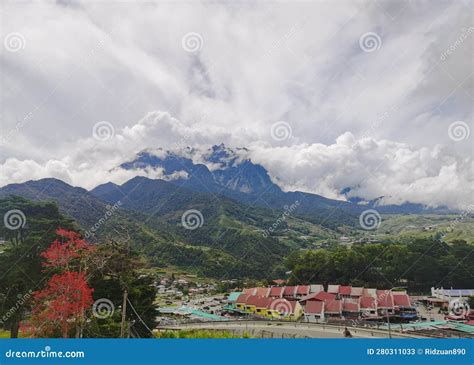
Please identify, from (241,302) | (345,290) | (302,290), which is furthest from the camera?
(302,290)

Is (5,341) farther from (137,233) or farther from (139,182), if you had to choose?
(139,182)

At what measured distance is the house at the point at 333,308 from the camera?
20.0 m

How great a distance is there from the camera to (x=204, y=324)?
1833cm

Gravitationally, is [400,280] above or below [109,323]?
above

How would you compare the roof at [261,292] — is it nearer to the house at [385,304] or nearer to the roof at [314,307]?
the roof at [314,307]

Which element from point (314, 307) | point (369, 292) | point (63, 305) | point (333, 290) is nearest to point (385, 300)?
point (369, 292)

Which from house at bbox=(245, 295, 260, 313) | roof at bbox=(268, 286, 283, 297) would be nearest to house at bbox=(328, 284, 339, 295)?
roof at bbox=(268, 286, 283, 297)

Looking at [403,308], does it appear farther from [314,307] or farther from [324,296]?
[314,307]

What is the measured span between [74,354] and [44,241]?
348 inches

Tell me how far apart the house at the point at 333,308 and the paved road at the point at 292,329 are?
349 cm

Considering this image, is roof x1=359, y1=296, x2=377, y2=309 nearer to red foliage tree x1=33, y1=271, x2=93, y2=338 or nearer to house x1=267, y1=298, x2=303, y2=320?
house x1=267, y1=298, x2=303, y2=320

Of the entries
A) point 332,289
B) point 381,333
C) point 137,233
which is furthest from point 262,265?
point 381,333

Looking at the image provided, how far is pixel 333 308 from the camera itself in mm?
20297

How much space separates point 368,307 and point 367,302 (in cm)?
43
